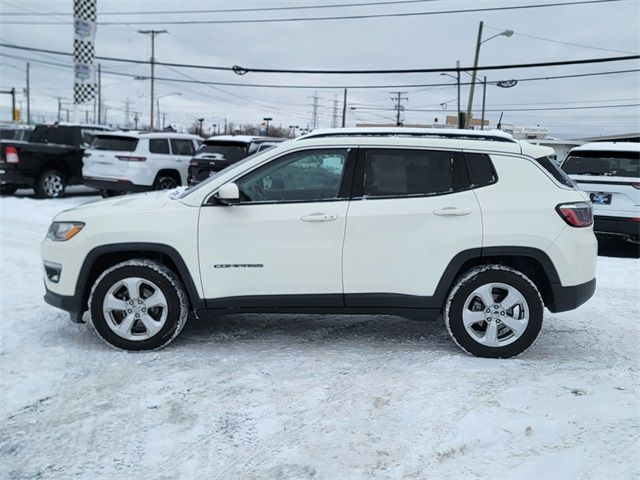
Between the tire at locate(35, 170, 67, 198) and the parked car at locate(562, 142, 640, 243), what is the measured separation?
11.3 meters

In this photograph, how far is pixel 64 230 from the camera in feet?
14.2

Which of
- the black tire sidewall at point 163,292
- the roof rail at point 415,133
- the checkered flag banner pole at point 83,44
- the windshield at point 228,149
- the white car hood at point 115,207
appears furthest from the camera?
the checkered flag banner pole at point 83,44

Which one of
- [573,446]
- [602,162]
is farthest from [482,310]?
[602,162]

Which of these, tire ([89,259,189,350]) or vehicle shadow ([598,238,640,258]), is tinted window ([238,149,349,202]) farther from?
vehicle shadow ([598,238,640,258])

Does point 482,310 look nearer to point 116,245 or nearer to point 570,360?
point 570,360

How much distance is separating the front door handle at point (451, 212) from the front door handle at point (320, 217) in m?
0.76

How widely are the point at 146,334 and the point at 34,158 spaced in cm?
1062

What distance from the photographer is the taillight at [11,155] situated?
12.6 m

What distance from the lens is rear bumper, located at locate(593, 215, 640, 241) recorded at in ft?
28.2

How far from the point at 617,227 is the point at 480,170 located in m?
5.64

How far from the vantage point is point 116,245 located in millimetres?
4215

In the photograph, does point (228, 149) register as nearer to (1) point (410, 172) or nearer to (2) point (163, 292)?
(2) point (163, 292)

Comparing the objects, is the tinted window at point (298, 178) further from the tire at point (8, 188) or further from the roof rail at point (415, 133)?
the tire at point (8, 188)

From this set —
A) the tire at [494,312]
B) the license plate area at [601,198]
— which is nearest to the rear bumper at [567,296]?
the tire at [494,312]
